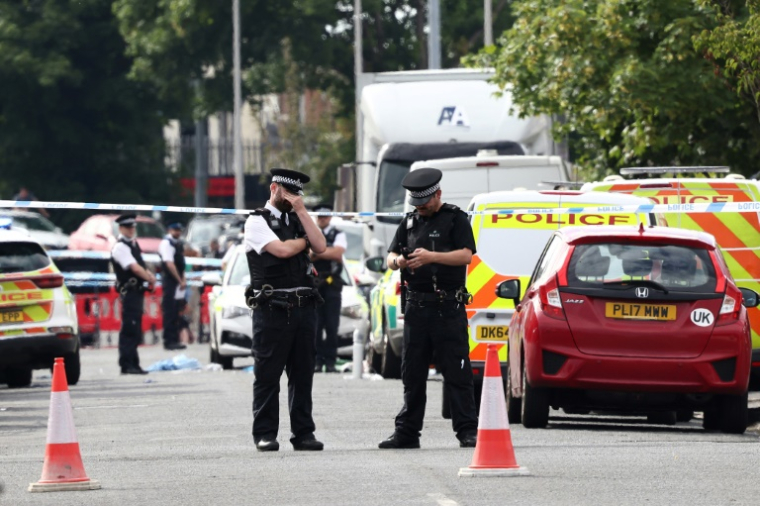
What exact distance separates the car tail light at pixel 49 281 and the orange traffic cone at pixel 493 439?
34.4 ft

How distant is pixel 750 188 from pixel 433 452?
5.86 metres

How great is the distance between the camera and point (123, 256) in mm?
23500

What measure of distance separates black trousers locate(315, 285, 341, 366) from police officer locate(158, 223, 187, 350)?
6559 millimetres

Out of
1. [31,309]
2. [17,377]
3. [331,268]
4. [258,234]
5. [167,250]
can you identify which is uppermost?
[258,234]

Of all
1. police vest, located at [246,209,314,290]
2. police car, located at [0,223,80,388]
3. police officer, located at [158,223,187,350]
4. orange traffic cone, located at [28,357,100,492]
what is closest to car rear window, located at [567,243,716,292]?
police vest, located at [246,209,314,290]

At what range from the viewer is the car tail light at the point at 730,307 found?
543 inches

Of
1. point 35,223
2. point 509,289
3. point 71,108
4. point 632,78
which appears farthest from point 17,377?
point 71,108

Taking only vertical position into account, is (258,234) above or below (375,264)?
above

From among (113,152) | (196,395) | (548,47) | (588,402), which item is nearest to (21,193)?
(113,152)

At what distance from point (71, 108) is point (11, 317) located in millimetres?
34925

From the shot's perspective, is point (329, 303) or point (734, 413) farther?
point (329, 303)

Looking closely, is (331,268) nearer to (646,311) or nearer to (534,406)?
(534,406)

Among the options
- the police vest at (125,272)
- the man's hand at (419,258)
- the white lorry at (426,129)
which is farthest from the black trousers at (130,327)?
the man's hand at (419,258)

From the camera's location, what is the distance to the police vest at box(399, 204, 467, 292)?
12875mm
